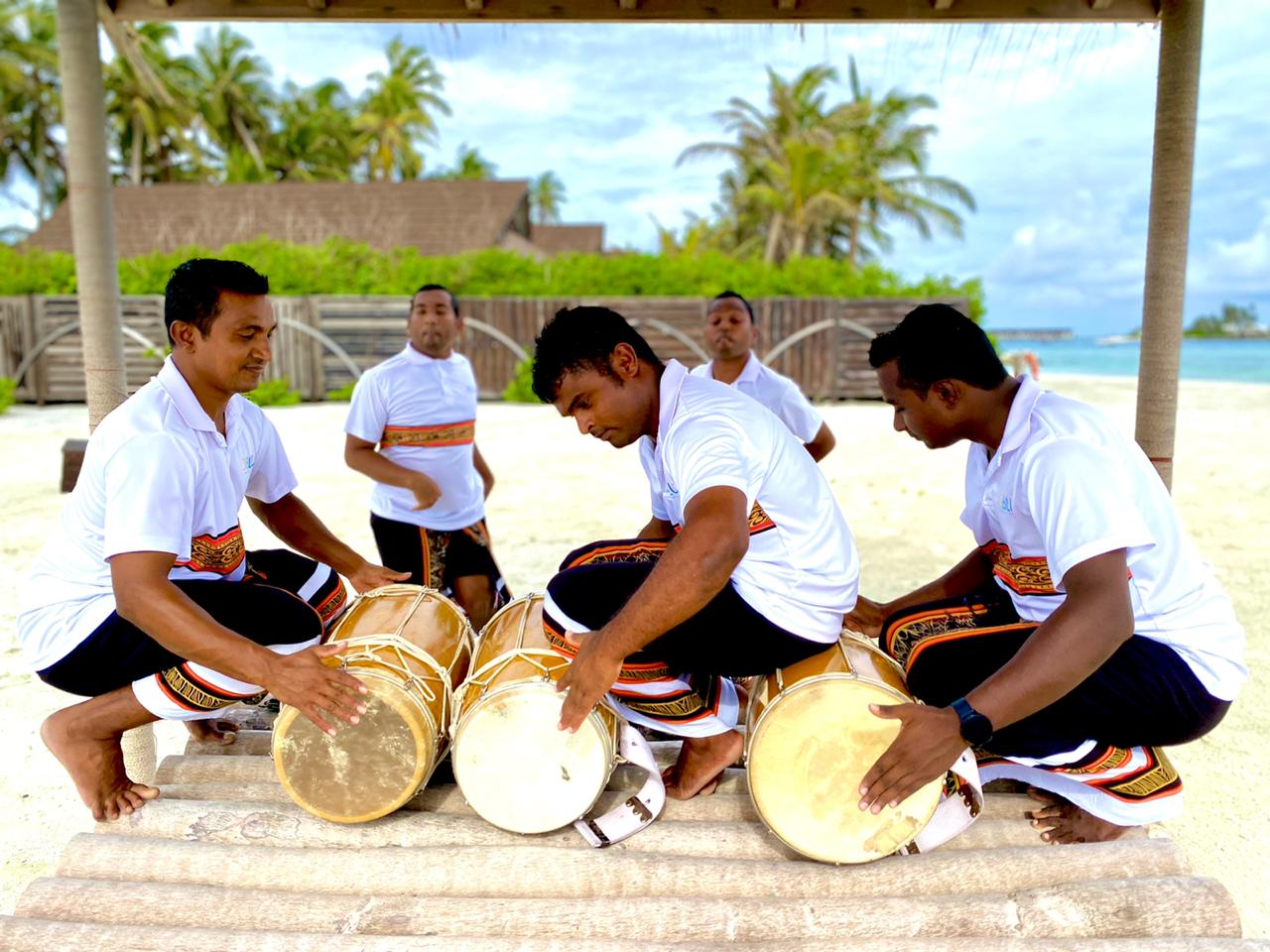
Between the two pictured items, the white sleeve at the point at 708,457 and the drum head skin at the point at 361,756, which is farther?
the drum head skin at the point at 361,756

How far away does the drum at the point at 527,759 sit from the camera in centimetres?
254

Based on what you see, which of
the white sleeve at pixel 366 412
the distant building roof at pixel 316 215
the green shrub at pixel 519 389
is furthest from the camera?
the distant building roof at pixel 316 215

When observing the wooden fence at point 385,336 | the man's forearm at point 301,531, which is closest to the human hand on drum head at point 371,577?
the man's forearm at point 301,531

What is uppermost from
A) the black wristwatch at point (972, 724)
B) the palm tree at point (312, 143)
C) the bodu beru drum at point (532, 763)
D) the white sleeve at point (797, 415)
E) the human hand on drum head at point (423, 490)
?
the palm tree at point (312, 143)

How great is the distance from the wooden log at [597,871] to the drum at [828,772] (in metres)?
0.09

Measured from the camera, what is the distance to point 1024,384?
102 inches

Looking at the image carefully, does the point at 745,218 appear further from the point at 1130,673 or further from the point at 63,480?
the point at 1130,673

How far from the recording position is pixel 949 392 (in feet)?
8.46

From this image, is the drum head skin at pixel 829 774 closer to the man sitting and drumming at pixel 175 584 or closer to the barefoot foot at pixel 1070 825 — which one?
the barefoot foot at pixel 1070 825

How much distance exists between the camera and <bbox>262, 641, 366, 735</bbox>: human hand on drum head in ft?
8.06

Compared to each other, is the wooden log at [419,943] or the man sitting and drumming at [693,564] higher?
the man sitting and drumming at [693,564]

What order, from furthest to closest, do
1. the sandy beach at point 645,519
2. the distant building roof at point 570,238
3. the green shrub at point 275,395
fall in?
the distant building roof at point 570,238 < the green shrub at point 275,395 < the sandy beach at point 645,519

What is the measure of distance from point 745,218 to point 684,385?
32.0m

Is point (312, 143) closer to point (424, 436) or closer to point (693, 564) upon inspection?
point (424, 436)
